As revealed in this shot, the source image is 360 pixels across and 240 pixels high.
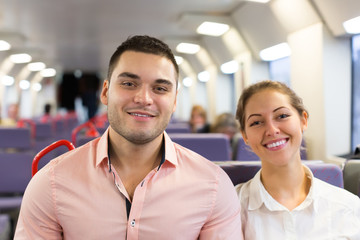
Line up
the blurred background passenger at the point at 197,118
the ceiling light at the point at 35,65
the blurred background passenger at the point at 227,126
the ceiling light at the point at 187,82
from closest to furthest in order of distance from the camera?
the blurred background passenger at the point at 227,126
the blurred background passenger at the point at 197,118
the ceiling light at the point at 187,82
the ceiling light at the point at 35,65

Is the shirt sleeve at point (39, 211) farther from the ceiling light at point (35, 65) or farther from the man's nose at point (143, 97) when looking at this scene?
the ceiling light at point (35, 65)

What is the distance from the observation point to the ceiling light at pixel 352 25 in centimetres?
365

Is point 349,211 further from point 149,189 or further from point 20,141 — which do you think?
point 20,141

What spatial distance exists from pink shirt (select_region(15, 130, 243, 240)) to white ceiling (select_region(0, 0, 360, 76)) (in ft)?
9.23

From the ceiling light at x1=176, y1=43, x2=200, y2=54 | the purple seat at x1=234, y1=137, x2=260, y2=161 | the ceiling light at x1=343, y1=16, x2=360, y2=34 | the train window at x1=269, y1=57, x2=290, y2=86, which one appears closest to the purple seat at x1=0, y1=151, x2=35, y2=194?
the purple seat at x1=234, y1=137, x2=260, y2=161

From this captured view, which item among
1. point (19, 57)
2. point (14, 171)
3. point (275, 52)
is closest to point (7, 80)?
point (19, 57)

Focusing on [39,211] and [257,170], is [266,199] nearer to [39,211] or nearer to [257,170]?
[257,170]

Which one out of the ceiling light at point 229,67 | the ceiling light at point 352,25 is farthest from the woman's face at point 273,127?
the ceiling light at point 229,67

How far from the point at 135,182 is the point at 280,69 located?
5.41 m

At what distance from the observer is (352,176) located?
1854mm

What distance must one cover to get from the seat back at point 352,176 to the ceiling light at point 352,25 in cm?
224

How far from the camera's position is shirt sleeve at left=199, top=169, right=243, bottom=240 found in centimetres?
142

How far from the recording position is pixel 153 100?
1.44m

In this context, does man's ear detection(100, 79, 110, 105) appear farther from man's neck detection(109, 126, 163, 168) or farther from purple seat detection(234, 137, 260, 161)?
purple seat detection(234, 137, 260, 161)
